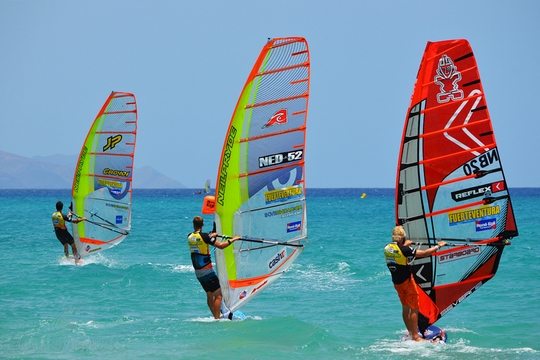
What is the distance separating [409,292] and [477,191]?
1380 millimetres

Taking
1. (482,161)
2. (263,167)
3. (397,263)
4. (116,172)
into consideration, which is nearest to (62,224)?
(116,172)

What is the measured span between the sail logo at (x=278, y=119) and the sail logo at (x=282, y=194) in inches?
33.7

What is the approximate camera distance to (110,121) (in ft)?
51.1

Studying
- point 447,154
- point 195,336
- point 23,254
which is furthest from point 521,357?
point 23,254

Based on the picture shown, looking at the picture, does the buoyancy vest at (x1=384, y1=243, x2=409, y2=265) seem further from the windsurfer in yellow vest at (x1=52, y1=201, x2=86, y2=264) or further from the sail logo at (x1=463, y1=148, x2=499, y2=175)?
the windsurfer in yellow vest at (x1=52, y1=201, x2=86, y2=264)

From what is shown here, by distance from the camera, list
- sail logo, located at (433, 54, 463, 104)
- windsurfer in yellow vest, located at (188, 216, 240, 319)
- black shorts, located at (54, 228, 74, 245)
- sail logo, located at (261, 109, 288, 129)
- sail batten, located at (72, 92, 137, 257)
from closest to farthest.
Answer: sail logo, located at (433, 54, 463, 104) < windsurfer in yellow vest, located at (188, 216, 240, 319) < sail logo, located at (261, 109, 288, 129) < sail batten, located at (72, 92, 137, 257) < black shorts, located at (54, 228, 74, 245)

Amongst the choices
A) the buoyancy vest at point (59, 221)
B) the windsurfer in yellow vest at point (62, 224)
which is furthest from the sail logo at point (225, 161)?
the buoyancy vest at point (59, 221)

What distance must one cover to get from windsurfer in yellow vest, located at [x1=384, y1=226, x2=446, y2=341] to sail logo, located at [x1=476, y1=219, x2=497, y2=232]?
0.56m

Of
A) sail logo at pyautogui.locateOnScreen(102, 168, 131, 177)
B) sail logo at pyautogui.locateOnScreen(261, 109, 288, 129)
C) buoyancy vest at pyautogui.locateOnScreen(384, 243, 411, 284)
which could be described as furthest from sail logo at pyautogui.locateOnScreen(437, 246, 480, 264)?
sail logo at pyautogui.locateOnScreen(102, 168, 131, 177)

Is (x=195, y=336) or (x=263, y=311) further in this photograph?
(x=263, y=311)

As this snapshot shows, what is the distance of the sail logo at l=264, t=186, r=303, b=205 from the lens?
33.6ft

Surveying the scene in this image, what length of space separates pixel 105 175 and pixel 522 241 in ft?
41.7

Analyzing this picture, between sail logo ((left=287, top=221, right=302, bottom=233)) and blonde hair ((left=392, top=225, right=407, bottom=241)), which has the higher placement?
sail logo ((left=287, top=221, right=302, bottom=233))

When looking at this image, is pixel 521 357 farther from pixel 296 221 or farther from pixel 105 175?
pixel 105 175
